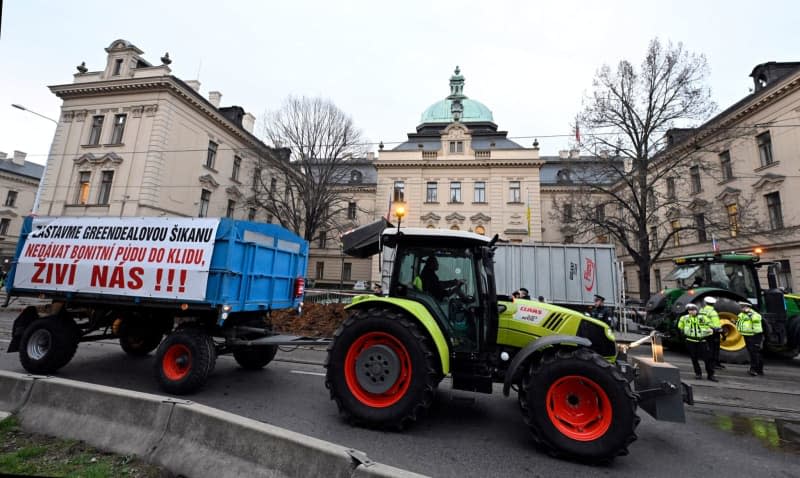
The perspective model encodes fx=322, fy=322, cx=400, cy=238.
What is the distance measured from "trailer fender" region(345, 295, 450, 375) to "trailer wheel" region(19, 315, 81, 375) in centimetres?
548

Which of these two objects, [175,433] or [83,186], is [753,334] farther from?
[83,186]

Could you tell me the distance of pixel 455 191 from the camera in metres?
32.8

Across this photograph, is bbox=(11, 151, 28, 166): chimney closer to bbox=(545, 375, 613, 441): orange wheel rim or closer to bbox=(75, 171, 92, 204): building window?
bbox=(75, 171, 92, 204): building window

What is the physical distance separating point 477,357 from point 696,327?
667 cm

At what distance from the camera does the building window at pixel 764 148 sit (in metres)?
21.5

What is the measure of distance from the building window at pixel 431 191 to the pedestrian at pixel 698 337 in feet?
86.2

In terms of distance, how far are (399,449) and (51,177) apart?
113ft

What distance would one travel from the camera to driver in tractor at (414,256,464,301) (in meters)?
4.36

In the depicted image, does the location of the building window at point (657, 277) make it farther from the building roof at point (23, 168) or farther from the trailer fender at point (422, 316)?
the building roof at point (23, 168)

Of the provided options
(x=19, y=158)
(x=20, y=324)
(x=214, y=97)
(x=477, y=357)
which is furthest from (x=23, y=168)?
(x=477, y=357)

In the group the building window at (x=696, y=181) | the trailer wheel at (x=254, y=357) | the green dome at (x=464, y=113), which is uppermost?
the green dome at (x=464, y=113)

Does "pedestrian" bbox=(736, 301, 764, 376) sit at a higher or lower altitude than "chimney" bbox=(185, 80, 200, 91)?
lower

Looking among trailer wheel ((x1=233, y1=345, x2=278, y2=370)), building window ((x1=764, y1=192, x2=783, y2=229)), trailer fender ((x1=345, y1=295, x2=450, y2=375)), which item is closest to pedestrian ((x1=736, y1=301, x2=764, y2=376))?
trailer fender ((x1=345, y1=295, x2=450, y2=375))

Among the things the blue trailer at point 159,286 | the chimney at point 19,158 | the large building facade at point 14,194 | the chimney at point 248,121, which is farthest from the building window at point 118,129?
the chimney at point 19,158
